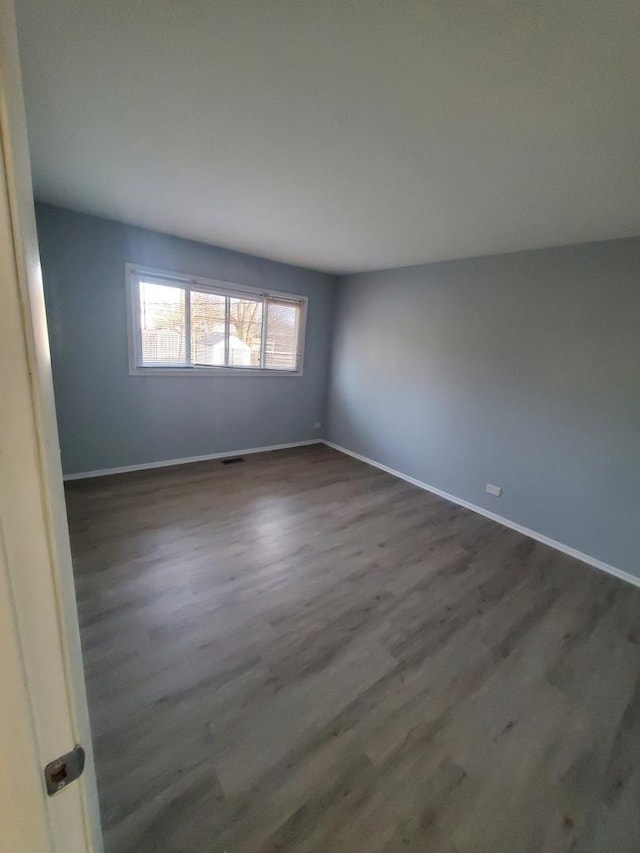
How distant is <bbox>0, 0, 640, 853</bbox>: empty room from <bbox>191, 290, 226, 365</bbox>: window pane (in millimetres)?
35

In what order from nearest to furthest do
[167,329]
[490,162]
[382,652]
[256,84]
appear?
[256,84] < [490,162] < [382,652] < [167,329]

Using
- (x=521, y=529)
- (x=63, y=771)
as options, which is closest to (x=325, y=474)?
(x=521, y=529)

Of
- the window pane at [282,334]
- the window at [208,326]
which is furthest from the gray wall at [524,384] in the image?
the window at [208,326]

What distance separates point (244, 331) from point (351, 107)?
2917mm

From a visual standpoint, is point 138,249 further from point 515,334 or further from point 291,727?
point 291,727

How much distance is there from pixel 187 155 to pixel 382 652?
2.82 meters

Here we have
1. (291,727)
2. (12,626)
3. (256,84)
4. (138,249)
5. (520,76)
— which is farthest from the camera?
(138,249)

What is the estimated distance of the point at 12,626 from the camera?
384 millimetres

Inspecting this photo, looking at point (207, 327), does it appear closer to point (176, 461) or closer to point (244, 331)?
point (244, 331)

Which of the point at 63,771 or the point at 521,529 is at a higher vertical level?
the point at 63,771

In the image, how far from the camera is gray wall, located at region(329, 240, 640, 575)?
2439 millimetres

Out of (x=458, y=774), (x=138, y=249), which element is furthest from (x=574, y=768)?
(x=138, y=249)

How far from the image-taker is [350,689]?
152 cm

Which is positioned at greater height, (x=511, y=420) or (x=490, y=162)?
(x=490, y=162)
